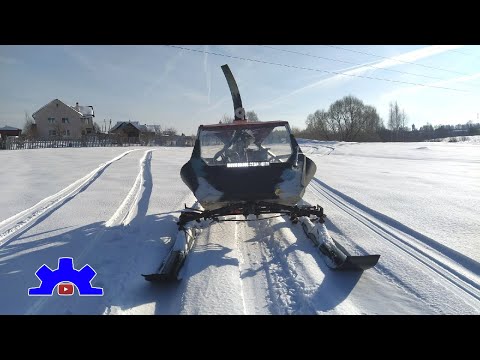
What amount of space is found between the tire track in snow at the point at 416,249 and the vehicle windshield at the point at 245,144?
6.42ft

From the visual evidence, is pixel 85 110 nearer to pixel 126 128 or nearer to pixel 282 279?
pixel 126 128

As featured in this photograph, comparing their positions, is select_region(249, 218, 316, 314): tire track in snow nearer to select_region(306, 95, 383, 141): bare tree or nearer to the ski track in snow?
the ski track in snow

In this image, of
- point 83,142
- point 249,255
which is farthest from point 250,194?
point 83,142

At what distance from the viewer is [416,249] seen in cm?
401

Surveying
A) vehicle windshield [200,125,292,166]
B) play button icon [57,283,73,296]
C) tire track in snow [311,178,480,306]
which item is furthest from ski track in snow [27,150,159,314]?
tire track in snow [311,178,480,306]

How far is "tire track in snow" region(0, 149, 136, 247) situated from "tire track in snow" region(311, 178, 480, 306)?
578 cm

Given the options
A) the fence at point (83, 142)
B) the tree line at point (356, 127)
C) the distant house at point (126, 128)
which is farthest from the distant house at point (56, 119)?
the tree line at point (356, 127)

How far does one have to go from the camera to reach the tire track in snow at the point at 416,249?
3.04 meters

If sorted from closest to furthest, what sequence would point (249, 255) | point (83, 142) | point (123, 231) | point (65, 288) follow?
point (65, 288) < point (249, 255) < point (123, 231) < point (83, 142)

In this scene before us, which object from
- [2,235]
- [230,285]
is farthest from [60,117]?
[230,285]

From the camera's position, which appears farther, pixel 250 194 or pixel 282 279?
pixel 250 194

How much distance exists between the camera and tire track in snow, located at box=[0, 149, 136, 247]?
4.80 metres

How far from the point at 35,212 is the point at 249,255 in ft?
15.5

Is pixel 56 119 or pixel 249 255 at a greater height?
pixel 56 119
